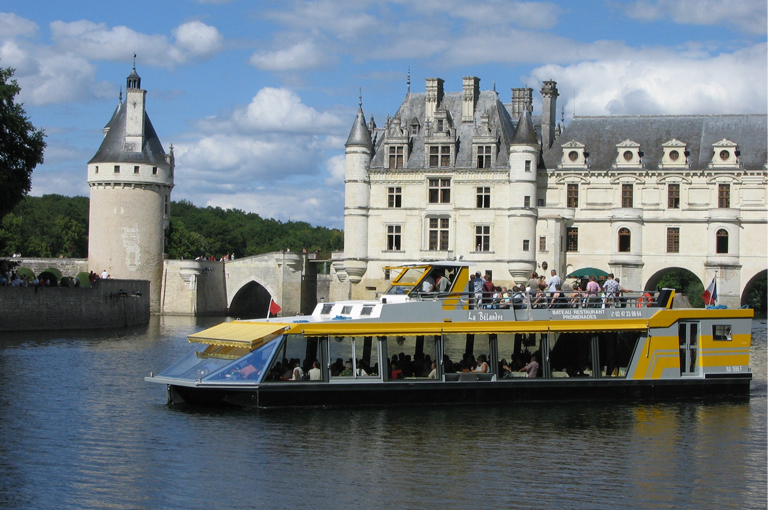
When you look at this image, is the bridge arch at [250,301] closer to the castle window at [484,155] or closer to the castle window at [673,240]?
the castle window at [484,155]

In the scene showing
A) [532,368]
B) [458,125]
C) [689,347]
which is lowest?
[532,368]

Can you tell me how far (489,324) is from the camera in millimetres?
23031

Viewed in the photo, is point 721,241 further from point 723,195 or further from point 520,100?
point 520,100

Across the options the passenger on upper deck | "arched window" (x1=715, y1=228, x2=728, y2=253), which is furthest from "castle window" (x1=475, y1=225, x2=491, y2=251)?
the passenger on upper deck

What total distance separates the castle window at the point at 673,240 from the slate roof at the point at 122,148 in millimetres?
30503

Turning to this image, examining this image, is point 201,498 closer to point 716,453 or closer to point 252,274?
point 716,453

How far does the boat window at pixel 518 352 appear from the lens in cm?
2355

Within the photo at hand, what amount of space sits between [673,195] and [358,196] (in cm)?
1748

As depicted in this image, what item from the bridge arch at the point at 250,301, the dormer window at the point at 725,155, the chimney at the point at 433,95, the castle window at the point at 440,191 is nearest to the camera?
the dormer window at the point at 725,155

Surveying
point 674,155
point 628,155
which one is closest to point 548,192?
point 628,155

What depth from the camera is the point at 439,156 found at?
60.6 m

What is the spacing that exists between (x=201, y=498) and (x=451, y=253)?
4429 cm

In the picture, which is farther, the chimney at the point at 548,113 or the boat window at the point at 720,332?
the chimney at the point at 548,113

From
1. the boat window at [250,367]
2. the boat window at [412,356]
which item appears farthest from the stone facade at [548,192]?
the boat window at [250,367]
